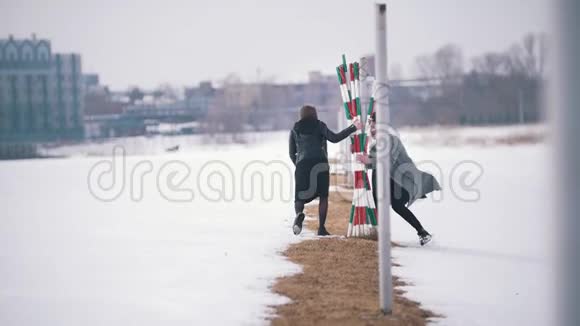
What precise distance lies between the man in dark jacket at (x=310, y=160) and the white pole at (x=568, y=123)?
522cm

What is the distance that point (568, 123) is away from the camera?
27.1 inches

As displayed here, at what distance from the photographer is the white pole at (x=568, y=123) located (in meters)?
0.68

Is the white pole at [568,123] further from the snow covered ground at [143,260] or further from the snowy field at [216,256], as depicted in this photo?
the snow covered ground at [143,260]

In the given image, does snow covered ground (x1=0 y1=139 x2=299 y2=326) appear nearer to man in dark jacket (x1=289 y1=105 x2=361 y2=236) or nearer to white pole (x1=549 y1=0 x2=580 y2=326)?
man in dark jacket (x1=289 y1=105 x2=361 y2=236)

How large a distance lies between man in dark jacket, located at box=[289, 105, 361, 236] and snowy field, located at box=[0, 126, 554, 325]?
1.39 feet

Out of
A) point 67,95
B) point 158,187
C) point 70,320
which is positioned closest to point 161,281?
point 70,320

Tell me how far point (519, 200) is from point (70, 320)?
8.18m

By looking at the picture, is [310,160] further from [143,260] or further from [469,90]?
[469,90]

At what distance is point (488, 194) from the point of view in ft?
37.9

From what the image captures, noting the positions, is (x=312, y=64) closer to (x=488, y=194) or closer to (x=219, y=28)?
(x=219, y=28)

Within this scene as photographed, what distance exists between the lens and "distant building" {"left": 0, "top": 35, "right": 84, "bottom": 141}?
155 ft

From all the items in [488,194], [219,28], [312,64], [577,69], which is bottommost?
[488,194]

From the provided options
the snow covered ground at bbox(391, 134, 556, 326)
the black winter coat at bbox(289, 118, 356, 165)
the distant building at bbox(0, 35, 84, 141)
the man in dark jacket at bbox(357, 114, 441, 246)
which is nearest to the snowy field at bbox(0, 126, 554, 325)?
the snow covered ground at bbox(391, 134, 556, 326)

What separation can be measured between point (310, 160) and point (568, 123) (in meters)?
5.36
